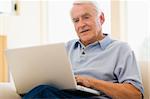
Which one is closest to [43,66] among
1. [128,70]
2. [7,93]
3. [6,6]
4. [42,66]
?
[42,66]

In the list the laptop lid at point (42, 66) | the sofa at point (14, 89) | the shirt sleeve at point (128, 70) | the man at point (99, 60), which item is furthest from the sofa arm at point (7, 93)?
the shirt sleeve at point (128, 70)

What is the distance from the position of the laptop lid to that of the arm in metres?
0.11

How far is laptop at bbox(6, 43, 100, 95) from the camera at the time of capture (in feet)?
3.83

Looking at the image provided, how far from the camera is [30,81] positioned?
1.28m

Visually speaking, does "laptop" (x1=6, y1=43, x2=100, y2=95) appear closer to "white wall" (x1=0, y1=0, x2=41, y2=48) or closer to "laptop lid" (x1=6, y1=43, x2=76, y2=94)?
"laptop lid" (x1=6, y1=43, x2=76, y2=94)

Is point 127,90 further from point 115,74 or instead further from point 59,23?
point 59,23

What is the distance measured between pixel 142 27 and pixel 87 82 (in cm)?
104

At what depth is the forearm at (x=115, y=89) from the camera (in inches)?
51.1

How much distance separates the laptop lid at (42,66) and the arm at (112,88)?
0.37 ft

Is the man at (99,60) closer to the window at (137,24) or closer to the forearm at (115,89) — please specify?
the forearm at (115,89)

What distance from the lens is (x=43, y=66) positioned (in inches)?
47.3

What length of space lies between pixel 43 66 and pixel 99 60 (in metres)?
0.35

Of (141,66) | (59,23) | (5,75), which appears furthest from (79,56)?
(59,23)

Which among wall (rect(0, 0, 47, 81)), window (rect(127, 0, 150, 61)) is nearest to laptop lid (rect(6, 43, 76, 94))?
window (rect(127, 0, 150, 61))
